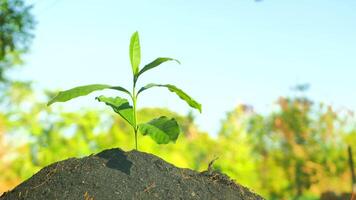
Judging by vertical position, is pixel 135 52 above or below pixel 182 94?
above

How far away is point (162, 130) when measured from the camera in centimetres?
274

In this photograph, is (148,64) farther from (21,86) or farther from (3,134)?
(21,86)

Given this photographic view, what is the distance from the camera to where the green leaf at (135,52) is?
3.03 meters

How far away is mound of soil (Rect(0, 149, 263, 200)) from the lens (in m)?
2.66

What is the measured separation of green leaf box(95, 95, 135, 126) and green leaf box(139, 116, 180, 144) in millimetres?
119

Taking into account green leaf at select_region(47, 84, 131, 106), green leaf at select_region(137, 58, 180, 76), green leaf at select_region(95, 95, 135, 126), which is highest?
green leaf at select_region(137, 58, 180, 76)

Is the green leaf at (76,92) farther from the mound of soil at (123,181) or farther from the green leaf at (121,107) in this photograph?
the mound of soil at (123,181)

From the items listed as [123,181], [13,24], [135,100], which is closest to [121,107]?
[135,100]

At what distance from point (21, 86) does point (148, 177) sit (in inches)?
370

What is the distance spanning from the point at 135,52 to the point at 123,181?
0.77 m

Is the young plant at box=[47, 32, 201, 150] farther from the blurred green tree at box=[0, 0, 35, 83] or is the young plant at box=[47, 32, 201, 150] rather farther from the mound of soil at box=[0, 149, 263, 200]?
the blurred green tree at box=[0, 0, 35, 83]

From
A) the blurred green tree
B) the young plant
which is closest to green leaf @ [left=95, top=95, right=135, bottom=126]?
the young plant

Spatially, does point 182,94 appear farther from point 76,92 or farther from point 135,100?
point 76,92

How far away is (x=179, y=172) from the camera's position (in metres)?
2.93
